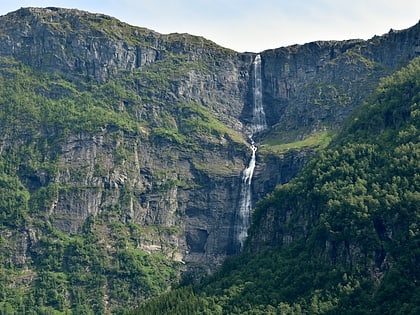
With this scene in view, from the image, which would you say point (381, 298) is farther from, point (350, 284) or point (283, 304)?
point (283, 304)

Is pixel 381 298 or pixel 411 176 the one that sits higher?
pixel 411 176

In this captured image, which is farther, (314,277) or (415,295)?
(314,277)

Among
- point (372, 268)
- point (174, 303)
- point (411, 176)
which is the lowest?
point (174, 303)

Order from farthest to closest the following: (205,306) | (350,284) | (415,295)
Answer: (205,306), (350,284), (415,295)

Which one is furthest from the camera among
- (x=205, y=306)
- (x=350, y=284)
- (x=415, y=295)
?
(x=205, y=306)

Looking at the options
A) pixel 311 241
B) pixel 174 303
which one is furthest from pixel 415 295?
pixel 174 303

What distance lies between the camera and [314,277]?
608 ft

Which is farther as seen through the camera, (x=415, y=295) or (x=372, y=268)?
(x=372, y=268)

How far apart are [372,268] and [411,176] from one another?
24.0 meters

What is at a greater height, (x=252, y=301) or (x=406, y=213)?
(x=406, y=213)

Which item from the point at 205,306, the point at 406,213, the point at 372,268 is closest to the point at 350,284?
the point at 372,268

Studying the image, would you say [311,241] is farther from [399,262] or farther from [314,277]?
[399,262]

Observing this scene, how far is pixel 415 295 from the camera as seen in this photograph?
163875 millimetres

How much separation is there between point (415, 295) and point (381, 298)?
7849 mm
